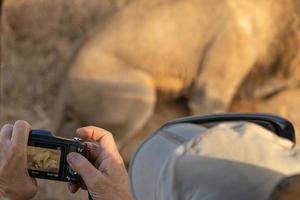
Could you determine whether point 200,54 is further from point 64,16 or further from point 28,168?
point 28,168

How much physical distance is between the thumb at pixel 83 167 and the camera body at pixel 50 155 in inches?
0.8

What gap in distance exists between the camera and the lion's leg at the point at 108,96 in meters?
4.43

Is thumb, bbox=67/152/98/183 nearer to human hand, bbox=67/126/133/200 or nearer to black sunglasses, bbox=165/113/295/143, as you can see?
human hand, bbox=67/126/133/200

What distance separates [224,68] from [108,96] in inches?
29.7

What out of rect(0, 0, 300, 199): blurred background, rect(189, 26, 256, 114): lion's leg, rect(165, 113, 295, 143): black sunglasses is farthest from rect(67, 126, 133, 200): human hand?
rect(189, 26, 256, 114): lion's leg

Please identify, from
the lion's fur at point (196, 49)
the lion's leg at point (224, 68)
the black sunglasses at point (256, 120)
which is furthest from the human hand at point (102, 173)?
the lion's leg at point (224, 68)

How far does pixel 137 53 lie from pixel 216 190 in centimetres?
372

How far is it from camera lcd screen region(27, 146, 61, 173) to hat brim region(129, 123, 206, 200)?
0.38 m

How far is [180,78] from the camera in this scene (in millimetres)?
4684

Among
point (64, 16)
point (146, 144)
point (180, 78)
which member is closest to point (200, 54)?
point (180, 78)

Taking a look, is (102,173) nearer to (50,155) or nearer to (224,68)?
(50,155)

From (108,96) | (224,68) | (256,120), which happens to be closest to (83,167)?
(256,120)

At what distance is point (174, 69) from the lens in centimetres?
466

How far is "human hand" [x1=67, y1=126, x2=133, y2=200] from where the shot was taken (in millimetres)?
1378
